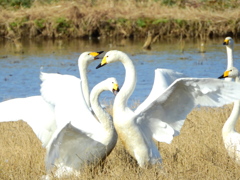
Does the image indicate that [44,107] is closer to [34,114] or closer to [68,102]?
[34,114]

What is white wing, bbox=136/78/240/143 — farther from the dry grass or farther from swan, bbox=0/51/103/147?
swan, bbox=0/51/103/147

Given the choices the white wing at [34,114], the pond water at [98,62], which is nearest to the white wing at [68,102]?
the white wing at [34,114]

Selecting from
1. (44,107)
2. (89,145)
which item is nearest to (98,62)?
(44,107)

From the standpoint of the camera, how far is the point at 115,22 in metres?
28.1

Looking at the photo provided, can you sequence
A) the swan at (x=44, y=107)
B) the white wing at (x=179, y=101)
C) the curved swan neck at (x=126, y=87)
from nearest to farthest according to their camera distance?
the white wing at (x=179, y=101), the curved swan neck at (x=126, y=87), the swan at (x=44, y=107)

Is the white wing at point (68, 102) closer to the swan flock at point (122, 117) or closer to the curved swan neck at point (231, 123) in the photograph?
the swan flock at point (122, 117)

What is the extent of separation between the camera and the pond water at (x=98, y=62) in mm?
16953

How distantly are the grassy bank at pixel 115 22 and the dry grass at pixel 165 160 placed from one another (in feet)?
62.6

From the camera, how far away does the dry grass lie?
5.50m

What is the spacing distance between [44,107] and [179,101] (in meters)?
1.73

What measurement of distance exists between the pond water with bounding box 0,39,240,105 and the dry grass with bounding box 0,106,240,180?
6545mm

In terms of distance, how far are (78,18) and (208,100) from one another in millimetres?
22511

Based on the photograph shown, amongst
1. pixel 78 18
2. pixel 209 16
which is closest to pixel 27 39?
pixel 78 18

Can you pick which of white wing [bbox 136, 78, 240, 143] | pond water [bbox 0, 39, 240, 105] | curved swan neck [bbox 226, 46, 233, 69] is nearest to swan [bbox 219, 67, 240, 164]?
white wing [bbox 136, 78, 240, 143]
